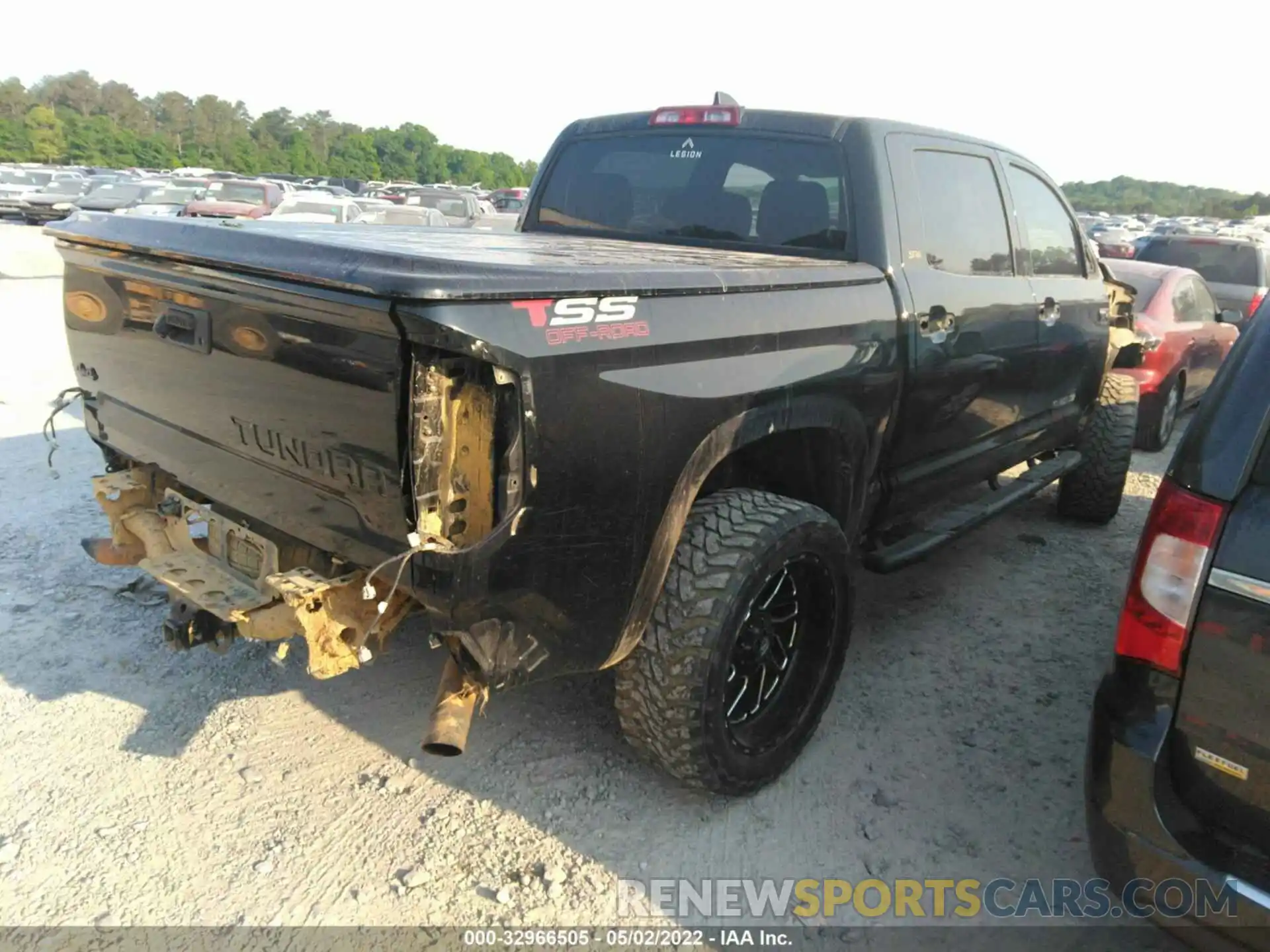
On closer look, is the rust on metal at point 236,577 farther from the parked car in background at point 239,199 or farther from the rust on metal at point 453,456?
the parked car in background at point 239,199

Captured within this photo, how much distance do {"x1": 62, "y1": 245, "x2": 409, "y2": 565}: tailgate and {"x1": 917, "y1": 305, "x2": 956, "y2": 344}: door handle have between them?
84.3 inches

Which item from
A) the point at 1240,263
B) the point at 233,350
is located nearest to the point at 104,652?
the point at 233,350

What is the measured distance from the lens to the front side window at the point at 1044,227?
4.39 metres

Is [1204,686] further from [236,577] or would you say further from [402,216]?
[402,216]

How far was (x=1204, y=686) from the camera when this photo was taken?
1.98 m

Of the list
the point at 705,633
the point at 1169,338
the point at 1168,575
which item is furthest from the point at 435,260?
the point at 1169,338

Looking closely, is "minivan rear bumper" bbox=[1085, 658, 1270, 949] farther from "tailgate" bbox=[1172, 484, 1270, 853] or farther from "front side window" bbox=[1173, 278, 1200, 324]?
"front side window" bbox=[1173, 278, 1200, 324]

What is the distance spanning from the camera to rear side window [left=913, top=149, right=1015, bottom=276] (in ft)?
12.0

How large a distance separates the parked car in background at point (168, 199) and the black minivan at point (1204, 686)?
69.4ft

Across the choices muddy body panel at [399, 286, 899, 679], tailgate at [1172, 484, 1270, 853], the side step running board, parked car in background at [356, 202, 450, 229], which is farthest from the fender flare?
parked car in background at [356, 202, 450, 229]

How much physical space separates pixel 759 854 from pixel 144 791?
6.33ft

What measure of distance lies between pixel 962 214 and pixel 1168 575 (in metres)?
2.25

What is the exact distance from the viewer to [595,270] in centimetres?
235

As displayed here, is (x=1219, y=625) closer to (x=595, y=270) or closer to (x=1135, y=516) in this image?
(x=595, y=270)
